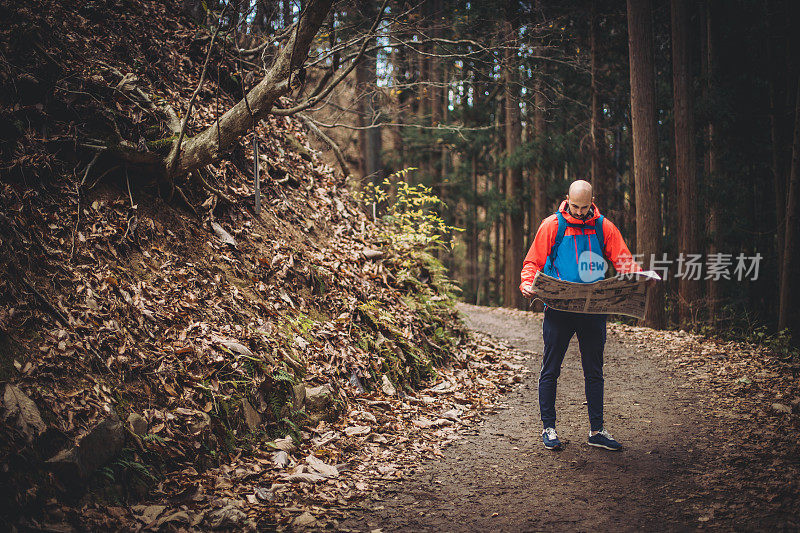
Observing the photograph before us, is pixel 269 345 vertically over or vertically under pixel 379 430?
over

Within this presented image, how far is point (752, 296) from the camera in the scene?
1664cm

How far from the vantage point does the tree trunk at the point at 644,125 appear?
Result: 11203 mm

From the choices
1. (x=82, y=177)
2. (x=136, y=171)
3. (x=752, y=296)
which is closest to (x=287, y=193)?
(x=136, y=171)

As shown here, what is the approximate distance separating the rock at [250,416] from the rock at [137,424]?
0.87 meters

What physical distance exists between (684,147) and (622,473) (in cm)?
1214

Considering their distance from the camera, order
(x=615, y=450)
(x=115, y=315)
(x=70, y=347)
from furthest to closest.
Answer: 1. (x=615, y=450)
2. (x=115, y=315)
3. (x=70, y=347)

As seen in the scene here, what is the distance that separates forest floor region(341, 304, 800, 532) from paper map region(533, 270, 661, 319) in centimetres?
139

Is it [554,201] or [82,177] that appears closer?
[82,177]

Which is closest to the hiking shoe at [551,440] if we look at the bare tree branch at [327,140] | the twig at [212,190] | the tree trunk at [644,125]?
the twig at [212,190]

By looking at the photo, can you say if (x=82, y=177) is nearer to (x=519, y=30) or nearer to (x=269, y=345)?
(x=269, y=345)

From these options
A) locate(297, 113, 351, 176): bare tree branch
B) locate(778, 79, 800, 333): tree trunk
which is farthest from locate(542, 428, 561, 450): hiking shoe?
locate(778, 79, 800, 333): tree trunk

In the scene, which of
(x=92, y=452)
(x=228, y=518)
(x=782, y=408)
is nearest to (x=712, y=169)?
(x=782, y=408)

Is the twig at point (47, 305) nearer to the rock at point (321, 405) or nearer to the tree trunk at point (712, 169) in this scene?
the rock at point (321, 405)

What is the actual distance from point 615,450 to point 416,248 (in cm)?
529
